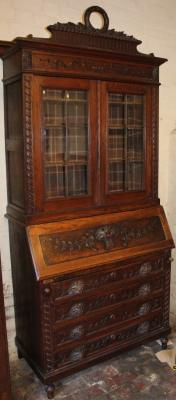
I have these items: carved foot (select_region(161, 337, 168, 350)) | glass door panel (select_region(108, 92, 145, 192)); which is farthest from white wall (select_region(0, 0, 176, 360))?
glass door panel (select_region(108, 92, 145, 192))

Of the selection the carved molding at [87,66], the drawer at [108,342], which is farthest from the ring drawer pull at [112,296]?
the carved molding at [87,66]

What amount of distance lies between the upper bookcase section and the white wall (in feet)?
0.39

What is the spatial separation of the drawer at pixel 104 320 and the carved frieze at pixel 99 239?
1.34 feet

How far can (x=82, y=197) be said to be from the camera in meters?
2.31

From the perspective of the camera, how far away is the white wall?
2291 mm

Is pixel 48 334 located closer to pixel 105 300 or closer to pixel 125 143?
pixel 105 300

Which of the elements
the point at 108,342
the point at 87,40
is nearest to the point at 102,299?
the point at 108,342

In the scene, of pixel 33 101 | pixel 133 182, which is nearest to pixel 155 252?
pixel 133 182

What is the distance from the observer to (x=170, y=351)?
266cm

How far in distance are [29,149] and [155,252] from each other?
1117 mm

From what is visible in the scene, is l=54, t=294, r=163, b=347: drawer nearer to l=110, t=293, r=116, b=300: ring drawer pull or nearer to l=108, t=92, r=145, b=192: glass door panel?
l=110, t=293, r=116, b=300: ring drawer pull

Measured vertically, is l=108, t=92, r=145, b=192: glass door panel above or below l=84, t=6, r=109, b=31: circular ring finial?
below

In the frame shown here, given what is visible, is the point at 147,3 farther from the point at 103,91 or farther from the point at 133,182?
the point at 133,182

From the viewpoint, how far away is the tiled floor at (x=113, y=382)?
2246mm
